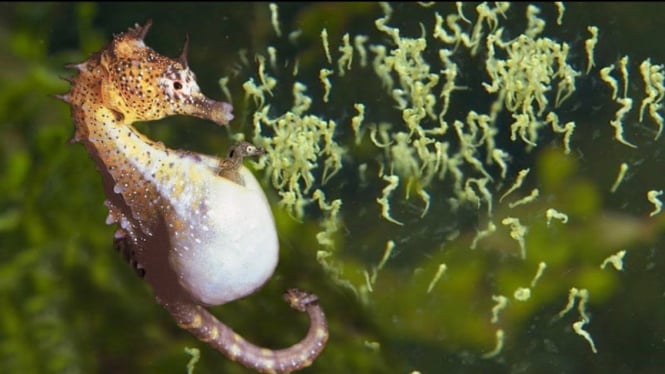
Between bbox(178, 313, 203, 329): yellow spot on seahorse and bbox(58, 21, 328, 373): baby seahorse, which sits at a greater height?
bbox(58, 21, 328, 373): baby seahorse

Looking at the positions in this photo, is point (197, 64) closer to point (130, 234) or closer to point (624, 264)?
point (130, 234)

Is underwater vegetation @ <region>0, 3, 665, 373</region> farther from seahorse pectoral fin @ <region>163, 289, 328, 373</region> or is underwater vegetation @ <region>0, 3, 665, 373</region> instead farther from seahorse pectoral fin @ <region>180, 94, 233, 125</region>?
seahorse pectoral fin @ <region>180, 94, 233, 125</region>

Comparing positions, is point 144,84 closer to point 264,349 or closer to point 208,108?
point 208,108

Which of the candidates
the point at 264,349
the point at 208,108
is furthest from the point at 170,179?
the point at 264,349

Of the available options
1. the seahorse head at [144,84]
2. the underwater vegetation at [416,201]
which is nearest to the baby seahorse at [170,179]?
the seahorse head at [144,84]

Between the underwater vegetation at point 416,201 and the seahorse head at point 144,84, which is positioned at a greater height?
the seahorse head at point 144,84

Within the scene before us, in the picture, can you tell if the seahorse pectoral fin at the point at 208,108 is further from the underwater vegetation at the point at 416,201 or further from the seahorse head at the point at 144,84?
the underwater vegetation at the point at 416,201

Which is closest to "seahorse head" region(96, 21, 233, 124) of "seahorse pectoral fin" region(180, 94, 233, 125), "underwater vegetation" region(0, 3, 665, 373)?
"seahorse pectoral fin" region(180, 94, 233, 125)
